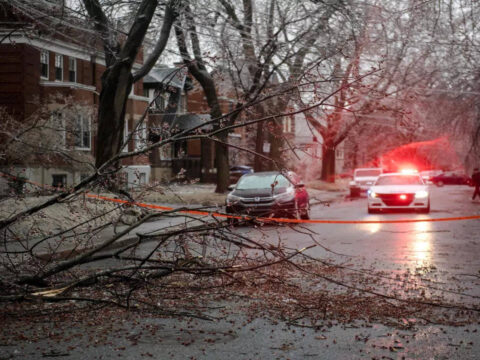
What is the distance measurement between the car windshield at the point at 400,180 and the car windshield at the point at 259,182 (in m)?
5.67

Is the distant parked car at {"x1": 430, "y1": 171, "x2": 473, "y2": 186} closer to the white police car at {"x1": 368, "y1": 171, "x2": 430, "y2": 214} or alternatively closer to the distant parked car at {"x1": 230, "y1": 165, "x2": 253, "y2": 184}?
the distant parked car at {"x1": 230, "y1": 165, "x2": 253, "y2": 184}

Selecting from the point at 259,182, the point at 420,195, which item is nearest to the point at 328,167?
the point at 420,195

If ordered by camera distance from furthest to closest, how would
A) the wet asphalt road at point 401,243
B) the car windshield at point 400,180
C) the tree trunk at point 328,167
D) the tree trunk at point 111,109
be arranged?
the tree trunk at point 328,167 → the car windshield at point 400,180 → the tree trunk at point 111,109 → the wet asphalt road at point 401,243

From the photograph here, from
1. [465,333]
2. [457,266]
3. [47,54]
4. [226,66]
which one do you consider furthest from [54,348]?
[47,54]

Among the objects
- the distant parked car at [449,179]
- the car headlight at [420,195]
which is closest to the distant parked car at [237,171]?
the distant parked car at [449,179]

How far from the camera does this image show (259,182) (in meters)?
19.5

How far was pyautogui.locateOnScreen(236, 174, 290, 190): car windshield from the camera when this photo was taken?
1916 centimetres

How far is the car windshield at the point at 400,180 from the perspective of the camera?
2344 cm

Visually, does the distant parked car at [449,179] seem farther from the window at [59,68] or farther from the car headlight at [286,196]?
the car headlight at [286,196]

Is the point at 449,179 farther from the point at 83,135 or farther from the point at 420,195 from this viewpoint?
the point at 420,195

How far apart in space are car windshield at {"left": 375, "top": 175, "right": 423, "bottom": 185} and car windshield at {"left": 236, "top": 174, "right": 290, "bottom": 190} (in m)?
5.67

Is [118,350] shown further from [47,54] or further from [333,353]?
[47,54]

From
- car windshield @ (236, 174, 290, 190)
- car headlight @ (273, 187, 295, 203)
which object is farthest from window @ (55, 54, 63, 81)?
car headlight @ (273, 187, 295, 203)

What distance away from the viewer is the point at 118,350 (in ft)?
18.1
